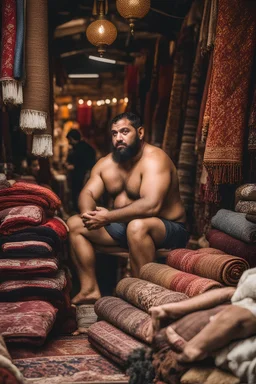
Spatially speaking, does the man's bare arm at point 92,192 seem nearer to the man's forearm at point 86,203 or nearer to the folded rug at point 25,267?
the man's forearm at point 86,203

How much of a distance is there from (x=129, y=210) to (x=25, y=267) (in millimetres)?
1250

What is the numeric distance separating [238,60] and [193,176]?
266 centimetres

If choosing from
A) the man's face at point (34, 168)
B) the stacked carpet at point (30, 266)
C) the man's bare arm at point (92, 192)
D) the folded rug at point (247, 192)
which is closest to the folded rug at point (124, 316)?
the stacked carpet at point (30, 266)

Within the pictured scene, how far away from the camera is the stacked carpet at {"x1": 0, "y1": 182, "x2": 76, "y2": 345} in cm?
512

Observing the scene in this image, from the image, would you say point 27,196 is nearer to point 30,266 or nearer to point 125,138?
point 30,266

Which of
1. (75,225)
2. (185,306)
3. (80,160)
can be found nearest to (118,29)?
(80,160)

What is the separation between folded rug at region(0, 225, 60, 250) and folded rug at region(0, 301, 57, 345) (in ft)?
1.71

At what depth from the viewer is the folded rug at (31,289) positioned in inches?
202

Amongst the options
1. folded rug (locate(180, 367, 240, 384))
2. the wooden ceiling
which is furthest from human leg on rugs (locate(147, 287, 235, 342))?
the wooden ceiling

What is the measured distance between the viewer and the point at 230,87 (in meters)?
5.39

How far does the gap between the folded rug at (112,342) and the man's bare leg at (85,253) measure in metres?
1.06

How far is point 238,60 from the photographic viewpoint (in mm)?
5355

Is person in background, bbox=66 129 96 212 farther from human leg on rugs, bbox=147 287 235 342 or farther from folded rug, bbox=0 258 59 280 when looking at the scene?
human leg on rugs, bbox=147 287 235 342

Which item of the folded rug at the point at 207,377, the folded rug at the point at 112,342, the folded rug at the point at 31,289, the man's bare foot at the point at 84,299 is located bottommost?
the man's bare foot at the point at 84,299
